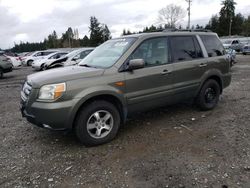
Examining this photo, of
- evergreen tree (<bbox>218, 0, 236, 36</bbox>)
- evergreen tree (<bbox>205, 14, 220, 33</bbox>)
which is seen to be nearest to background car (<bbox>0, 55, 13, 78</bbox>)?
evergreen tree (<bbox>218, 0, 236, 36</bbox>)

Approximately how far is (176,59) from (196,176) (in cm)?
259

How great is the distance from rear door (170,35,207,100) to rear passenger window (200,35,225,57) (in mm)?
283

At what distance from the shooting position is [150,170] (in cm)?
355

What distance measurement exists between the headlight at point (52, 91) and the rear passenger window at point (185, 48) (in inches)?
95.2

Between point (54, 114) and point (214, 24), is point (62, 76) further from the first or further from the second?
point (214, 24)

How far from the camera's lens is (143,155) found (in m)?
3.98

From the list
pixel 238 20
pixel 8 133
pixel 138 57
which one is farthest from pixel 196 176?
pixel 238 20

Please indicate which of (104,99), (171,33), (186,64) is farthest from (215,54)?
(104,99)

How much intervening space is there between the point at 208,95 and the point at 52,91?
372cm

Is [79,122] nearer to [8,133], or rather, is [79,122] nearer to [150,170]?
[150,170]

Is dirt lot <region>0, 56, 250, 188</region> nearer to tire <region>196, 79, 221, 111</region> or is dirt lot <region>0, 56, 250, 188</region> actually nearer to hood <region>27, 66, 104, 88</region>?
tire <region>196, 79, 221, 111</region>

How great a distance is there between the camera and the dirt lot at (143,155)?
336 cm

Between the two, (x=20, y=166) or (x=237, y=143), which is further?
(x=237, y=143)

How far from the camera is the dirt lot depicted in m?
3.36
